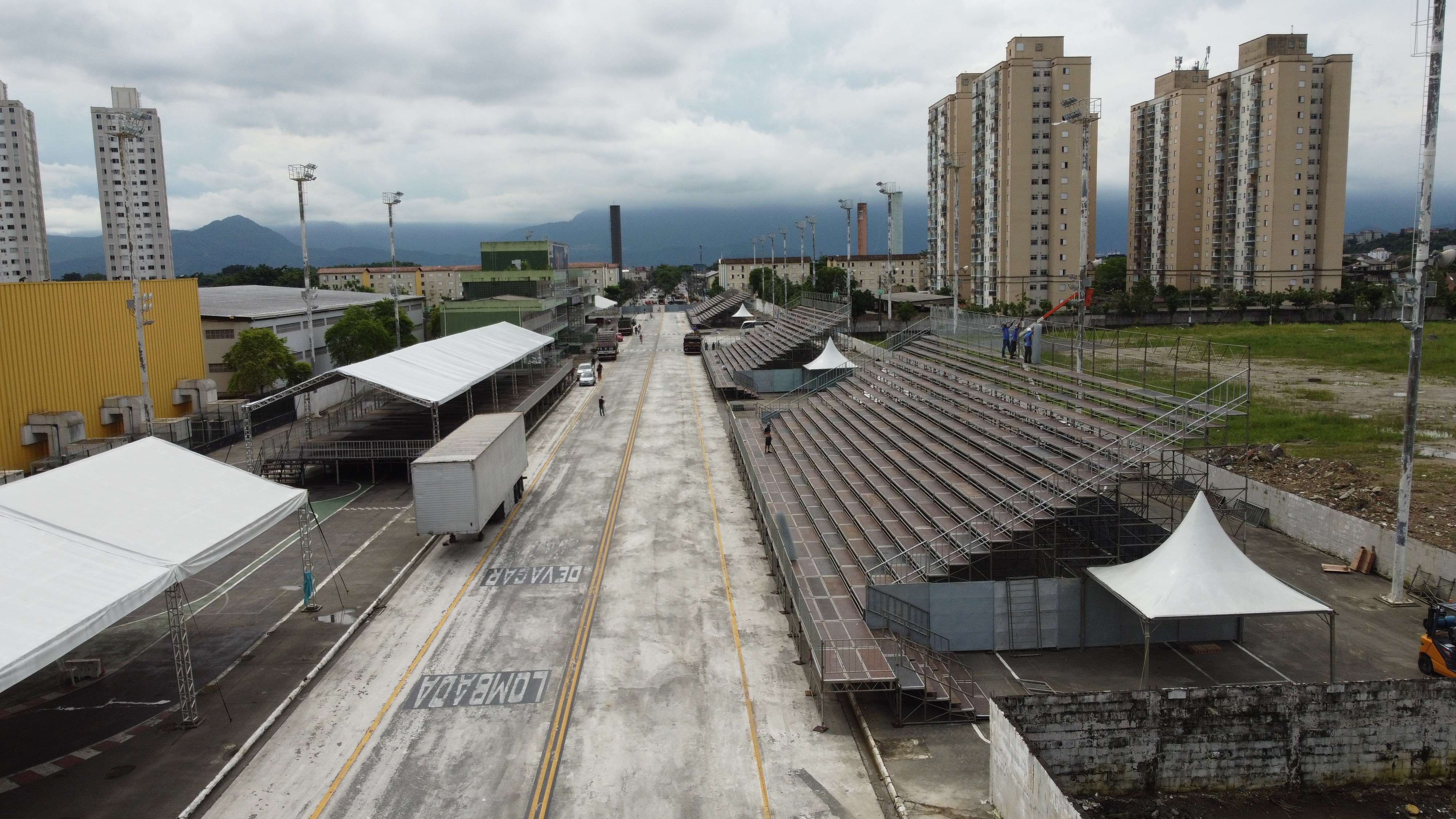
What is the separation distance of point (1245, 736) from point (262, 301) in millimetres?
65204

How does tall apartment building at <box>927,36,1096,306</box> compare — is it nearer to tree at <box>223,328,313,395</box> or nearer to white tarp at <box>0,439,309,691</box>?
tree at <box>223,328,313,395</box>

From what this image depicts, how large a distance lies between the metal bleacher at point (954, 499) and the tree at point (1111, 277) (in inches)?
3357

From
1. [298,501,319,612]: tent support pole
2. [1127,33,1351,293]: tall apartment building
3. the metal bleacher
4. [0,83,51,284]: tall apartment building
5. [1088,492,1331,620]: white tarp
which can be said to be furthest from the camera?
[0,83,51,284]: tall apartment building

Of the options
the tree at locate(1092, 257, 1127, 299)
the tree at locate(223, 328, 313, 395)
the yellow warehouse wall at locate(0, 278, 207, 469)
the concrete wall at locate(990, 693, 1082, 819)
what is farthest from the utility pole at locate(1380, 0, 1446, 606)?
the tree at locate(1092, 257, 1127, 299)

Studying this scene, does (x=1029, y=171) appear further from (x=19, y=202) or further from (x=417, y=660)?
(x=19, y=202)

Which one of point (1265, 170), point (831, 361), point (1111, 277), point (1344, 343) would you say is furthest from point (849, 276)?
point (1111, 277)

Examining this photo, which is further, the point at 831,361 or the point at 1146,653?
the point at 831,361

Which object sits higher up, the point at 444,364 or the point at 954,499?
the point at 444,364

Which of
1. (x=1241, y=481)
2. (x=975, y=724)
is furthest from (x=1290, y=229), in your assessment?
(x=975, y=724)

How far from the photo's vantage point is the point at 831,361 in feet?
145

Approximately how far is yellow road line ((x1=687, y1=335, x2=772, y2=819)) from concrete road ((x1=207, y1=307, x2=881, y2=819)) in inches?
1.9

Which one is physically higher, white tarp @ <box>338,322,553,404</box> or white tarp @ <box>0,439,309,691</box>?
white tarp @ <box>338,322,553,404</box>

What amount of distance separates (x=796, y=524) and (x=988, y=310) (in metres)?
60.8

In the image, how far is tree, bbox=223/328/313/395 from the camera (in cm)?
4684
